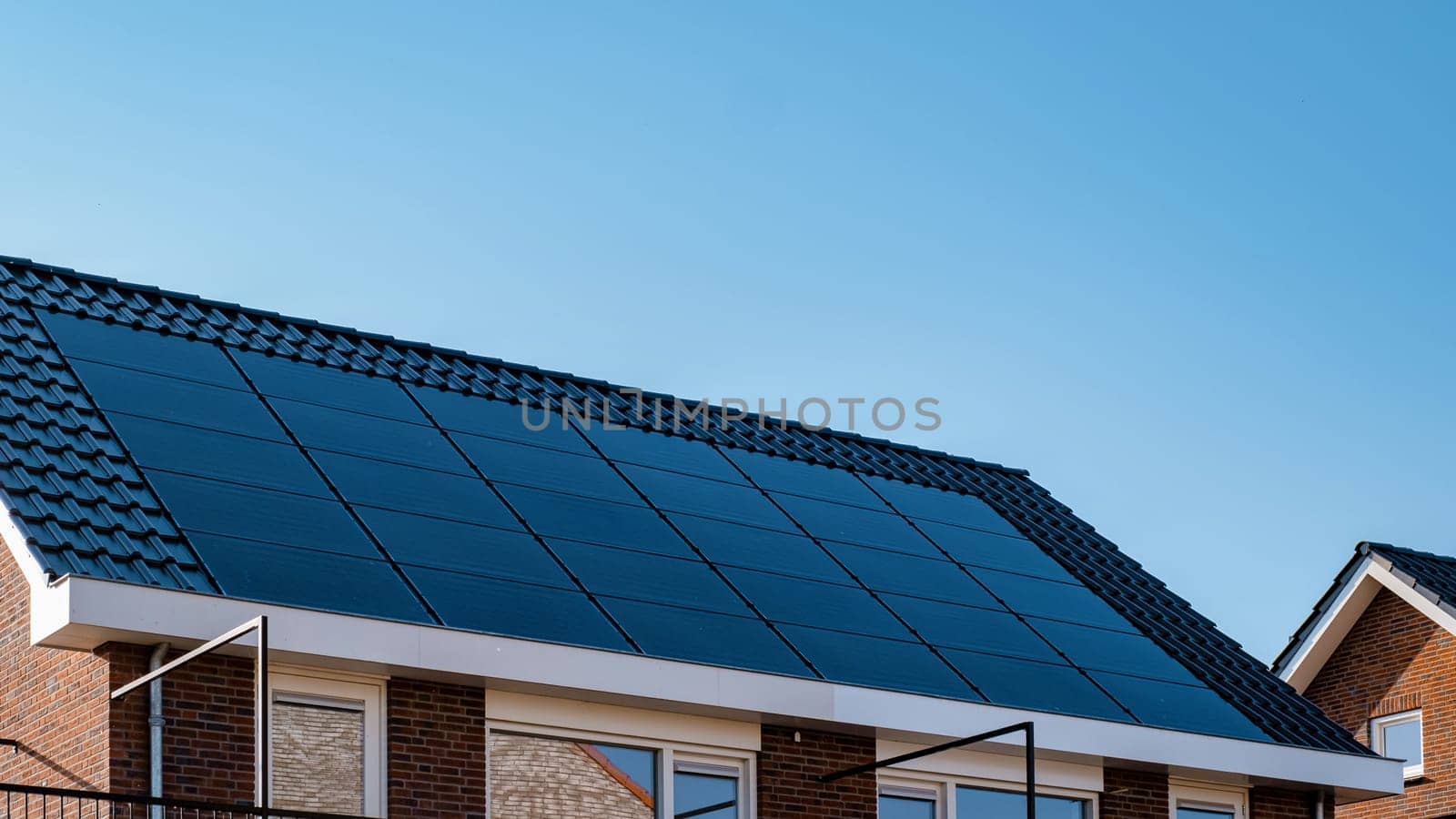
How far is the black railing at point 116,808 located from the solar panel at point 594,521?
3933 millimetres

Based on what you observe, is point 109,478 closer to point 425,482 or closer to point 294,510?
point 294,510

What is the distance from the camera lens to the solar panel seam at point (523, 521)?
14656 mm

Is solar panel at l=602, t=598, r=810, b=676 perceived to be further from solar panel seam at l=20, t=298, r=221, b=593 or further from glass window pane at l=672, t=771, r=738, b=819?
solar panel seam at l=20, t=298, r=221, b=593

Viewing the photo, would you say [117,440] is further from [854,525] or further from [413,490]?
[854,525]

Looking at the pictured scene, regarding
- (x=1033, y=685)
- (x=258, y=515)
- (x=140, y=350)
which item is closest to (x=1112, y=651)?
(x=1033, y=685)

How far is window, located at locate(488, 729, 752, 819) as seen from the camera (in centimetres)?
1388

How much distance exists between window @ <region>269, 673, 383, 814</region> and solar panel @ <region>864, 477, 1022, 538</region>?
307 inches

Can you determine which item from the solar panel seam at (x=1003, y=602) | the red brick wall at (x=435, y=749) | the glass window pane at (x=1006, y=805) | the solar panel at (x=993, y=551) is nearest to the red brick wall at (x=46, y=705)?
the red brick wall at (x=435, y=749)

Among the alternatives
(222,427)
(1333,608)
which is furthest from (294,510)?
(1333,608)

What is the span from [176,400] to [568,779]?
161 inches

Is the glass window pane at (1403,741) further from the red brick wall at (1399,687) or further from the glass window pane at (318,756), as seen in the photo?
the glass window pane at (318,756)

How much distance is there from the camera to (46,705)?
12.9 meters

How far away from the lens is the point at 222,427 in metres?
15.0

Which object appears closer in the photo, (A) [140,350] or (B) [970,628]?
(A) [140,350]
